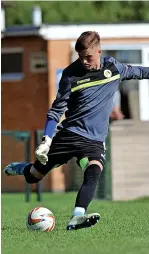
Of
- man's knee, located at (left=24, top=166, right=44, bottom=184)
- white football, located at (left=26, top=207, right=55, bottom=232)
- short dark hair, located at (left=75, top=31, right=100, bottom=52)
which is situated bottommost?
white football, located at (left=26, top=207, right=55, bottom=232)

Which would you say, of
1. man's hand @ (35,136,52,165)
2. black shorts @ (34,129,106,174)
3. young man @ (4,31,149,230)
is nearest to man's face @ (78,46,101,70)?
young man @ (4,31,149,230)

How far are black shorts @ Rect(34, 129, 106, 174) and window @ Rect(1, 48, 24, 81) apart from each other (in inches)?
635

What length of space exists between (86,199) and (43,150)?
66 centimetres

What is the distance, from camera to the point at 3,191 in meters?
23.1

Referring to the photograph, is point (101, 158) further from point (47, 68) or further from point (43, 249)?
point (47, 68)

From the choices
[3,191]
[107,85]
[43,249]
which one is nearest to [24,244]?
[43,249]

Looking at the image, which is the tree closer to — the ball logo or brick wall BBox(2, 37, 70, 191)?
brick wall BBox(2, 37, 70, 191)

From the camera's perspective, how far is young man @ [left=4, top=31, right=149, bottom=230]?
32.7ft

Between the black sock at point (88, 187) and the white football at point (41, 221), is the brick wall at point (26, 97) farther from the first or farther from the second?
the black sock at point (88, 187)

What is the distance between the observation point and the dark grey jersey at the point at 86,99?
1004cm

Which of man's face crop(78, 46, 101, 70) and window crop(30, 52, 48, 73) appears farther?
window crop(30, 52, 48, 73)

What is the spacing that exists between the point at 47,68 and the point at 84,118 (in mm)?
15739

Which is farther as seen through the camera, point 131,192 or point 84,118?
point 131,192

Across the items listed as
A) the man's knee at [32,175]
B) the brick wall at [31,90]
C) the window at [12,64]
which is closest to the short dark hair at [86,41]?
the man's knee at [32,175]
